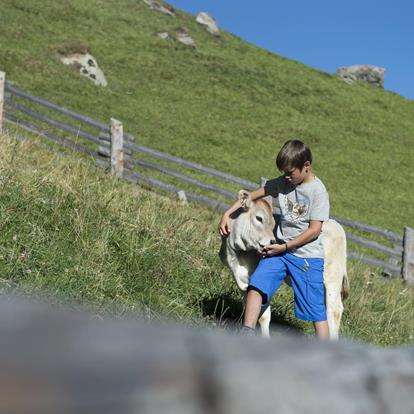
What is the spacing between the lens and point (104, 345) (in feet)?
1.81

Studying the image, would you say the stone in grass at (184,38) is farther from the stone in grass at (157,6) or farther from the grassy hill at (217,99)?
the stone in grass at (157,6)

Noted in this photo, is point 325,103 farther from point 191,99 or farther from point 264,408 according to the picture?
point 264,408

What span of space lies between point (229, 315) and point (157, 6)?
117ft

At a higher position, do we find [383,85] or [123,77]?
[383,85]

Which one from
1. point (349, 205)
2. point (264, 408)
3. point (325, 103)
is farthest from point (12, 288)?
point (325, 103)

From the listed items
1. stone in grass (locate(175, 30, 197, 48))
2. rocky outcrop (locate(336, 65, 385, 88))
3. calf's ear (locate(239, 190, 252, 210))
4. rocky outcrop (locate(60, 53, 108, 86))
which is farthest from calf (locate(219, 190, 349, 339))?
rocky outcrop (locate(336, 65, 385, 88))

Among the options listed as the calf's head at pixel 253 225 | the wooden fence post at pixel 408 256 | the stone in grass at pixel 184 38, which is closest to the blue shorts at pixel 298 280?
the calf's head at pixel 253 225

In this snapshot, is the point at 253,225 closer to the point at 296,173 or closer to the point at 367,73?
the point at 296,173

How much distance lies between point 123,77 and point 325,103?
31.2 feet

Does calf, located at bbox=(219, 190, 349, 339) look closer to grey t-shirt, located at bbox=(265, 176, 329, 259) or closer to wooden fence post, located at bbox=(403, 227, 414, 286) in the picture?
grey t-shirt, located at bbox=(265, 176, 329, 259)

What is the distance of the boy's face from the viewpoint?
4.39m

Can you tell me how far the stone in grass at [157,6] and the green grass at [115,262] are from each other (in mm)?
32661

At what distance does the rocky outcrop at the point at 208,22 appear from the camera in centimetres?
3765

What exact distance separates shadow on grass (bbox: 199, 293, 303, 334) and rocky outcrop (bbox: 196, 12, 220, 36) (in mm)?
33111
